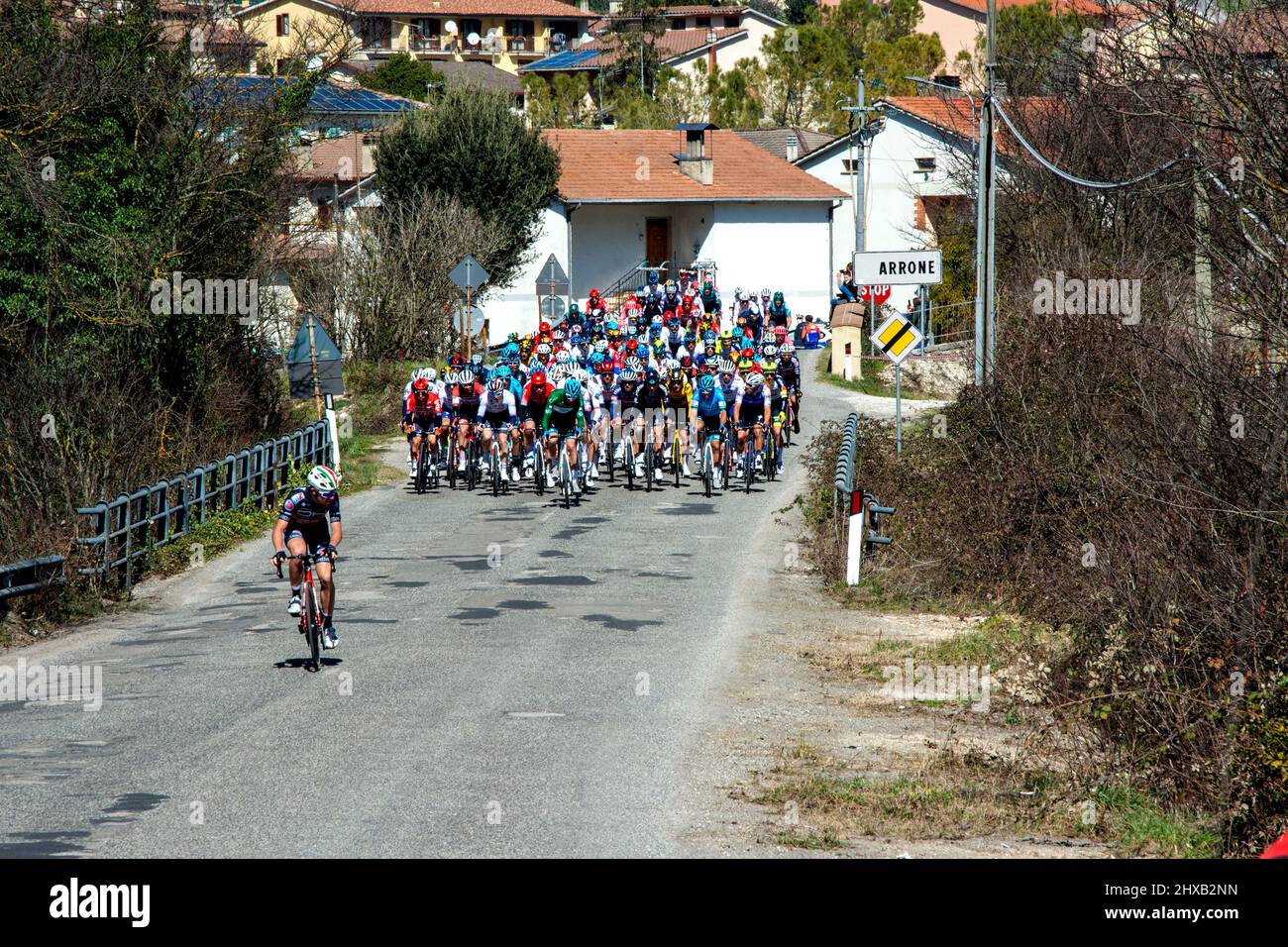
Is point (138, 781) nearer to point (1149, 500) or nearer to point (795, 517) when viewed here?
point (1149, 500)

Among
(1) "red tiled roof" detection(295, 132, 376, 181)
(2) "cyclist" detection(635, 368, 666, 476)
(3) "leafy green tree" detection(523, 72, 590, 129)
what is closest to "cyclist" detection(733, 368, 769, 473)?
(2) "cyclist" detection(635, 368, 666, 476)

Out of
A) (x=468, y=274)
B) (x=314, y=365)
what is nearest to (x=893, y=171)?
(x=468, y=274)

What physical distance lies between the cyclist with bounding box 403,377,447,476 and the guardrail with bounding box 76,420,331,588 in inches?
74.8

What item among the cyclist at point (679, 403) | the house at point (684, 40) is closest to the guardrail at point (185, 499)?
the cyclist at point (679, 403)

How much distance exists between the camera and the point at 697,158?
60531 mm

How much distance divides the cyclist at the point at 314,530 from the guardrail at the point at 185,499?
17.2 feet

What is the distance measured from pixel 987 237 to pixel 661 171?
39112 mm

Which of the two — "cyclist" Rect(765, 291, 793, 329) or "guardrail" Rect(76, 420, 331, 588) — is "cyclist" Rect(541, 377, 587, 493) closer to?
"guardrail" Rect(76, 420, 331, 588)

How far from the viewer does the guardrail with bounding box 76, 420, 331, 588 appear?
18125 mm

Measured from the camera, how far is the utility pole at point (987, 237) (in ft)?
69.1

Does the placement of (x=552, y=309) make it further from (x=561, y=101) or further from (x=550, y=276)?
(x=561, y=101)

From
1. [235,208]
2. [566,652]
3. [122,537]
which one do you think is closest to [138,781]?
[566,652]

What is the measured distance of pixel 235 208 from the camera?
2683 cm

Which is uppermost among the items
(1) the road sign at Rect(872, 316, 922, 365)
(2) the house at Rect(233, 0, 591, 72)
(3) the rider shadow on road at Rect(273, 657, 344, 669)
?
(2) the house at Rect(233, 0, 591, 72)
